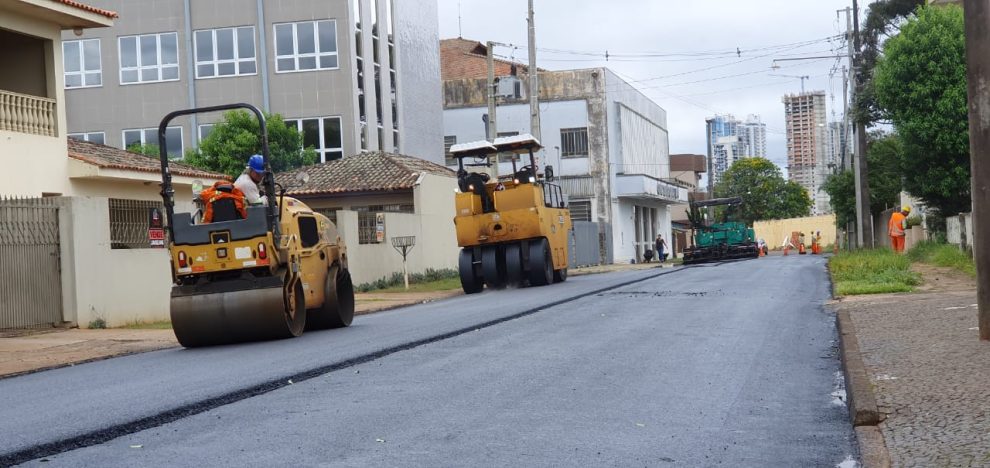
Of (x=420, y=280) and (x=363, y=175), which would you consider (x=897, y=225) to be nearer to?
(x=420, y=280)

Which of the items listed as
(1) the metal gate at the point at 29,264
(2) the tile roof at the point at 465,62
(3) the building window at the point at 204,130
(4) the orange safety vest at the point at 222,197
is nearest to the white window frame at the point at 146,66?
(3) the building window at the point at 204,130

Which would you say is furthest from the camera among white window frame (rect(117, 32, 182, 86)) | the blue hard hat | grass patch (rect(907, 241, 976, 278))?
white window frame (rect(117, 32, 182, 86))

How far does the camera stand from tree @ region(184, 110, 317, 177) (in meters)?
38.5

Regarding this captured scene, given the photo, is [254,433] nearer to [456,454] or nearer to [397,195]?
[456,454]

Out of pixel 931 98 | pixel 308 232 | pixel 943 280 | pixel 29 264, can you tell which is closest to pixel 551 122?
pixel 931 98

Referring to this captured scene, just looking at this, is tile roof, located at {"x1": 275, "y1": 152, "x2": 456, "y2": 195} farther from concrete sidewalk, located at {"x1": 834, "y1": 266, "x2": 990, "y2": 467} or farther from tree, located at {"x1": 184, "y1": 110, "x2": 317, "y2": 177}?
concrete sidewalk, located at {"x1": 834, "y1": 266, "x2": 990, "y2": 467}

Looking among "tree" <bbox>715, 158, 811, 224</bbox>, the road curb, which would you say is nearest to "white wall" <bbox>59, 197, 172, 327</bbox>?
the road curb

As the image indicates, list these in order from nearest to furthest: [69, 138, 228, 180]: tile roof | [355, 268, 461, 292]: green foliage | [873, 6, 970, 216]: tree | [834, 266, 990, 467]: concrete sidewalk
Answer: [834, 266, 990, 467]: concrete sidewalk → [69, 138, 228, 180]: tile roof → [355, 268, 461, 292]: green foliage → [873, 6, 970, 216]: tree

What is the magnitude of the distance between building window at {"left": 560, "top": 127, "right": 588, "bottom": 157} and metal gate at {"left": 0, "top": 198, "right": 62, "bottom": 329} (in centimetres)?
4087

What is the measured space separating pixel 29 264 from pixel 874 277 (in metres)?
14.3

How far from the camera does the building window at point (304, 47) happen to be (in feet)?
139

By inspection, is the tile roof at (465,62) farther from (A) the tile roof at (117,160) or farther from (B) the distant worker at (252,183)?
(B) the distant worker at (252,183)

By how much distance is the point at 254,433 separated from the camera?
7.25 m

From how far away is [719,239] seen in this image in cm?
4862
